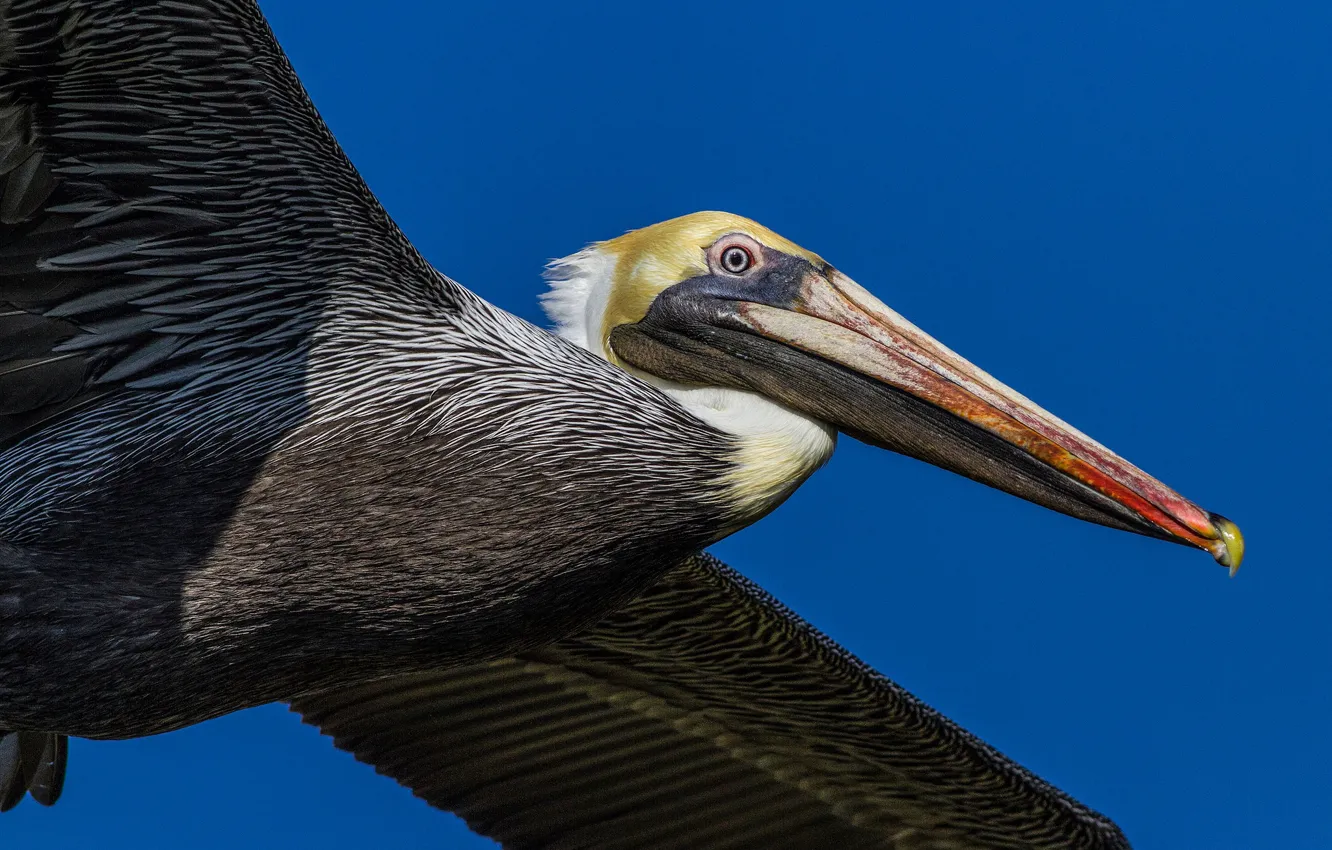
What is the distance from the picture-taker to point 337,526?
4.98 meters

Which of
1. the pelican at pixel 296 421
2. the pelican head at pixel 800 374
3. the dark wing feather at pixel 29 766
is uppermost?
the pelican head at pixel 800 374

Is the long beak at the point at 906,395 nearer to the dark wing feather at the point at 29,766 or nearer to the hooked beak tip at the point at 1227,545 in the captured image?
the hooked beak tip at the point at 1227,545

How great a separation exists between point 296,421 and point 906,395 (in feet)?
6.02

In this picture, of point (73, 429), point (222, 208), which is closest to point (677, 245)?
point (222, 208)

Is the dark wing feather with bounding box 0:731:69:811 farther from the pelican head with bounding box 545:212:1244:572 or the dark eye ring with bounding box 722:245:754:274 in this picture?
the dark eye ring with bounding box 722:245:754:274

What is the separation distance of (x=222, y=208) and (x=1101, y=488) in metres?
2.67

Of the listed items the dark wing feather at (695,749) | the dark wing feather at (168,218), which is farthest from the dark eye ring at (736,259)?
the dark wing feather at (695,749)

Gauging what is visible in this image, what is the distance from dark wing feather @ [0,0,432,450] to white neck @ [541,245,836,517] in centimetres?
88

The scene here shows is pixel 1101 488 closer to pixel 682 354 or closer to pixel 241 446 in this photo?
Answer: pixel 682 354

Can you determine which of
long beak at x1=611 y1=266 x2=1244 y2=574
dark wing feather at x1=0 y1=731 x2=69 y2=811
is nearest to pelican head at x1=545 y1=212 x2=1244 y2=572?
long beak at x1=611 y1=266 x2=1244 y2=574

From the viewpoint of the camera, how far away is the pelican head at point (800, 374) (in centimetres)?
533

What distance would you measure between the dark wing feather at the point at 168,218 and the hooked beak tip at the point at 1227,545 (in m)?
2.42

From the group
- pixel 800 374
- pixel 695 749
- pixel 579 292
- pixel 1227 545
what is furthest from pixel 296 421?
pixel 695 749

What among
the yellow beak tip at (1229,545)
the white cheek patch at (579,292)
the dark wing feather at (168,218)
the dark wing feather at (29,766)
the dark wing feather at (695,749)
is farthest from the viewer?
the dark wing feather at (695,749)
